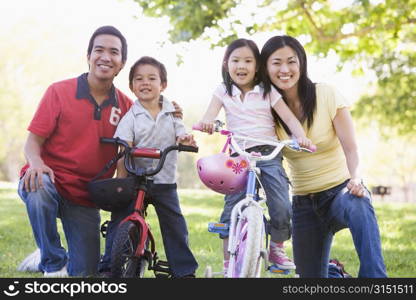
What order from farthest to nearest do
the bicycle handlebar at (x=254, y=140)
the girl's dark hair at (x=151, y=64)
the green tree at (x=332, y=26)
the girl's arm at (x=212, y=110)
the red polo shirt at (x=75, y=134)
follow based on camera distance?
the green tree at (x=332, y=26) → the red polo shirt at (x=75, y=134) → the girl's dark hair at (x=151, y=64) → the girl's arm at (x=212, y=110) → the bicycle handlebar at (x=254, y=140)

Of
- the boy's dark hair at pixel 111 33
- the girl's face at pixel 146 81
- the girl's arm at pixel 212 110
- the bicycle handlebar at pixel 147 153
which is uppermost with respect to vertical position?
the boy's dark hair at pixel 111 33

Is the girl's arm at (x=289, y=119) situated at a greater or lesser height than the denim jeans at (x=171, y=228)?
greater

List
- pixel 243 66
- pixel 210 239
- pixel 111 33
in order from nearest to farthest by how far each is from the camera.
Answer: pixel 243 66
pixel 111 33
pixel 210 239

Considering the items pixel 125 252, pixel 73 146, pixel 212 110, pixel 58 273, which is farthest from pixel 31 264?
pixel 212 110

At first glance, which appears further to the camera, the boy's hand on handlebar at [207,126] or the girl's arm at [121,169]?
the girl's arm at [121,169]

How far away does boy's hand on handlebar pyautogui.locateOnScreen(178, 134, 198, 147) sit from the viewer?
440 centimetres

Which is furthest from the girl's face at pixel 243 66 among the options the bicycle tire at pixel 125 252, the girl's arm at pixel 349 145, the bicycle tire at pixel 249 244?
the bicycle tire at pixel 125 252

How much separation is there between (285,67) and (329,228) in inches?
45.2

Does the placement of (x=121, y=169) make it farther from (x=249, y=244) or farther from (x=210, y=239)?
(x=210, y=239)

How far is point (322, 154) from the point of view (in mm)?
4453

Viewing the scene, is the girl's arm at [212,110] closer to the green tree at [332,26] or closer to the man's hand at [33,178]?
the man's hand at [33,178]

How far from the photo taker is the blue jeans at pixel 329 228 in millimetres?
3859

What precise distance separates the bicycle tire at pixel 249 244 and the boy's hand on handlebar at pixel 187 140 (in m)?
0.82

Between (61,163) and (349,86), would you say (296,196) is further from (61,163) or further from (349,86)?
(349,86)
